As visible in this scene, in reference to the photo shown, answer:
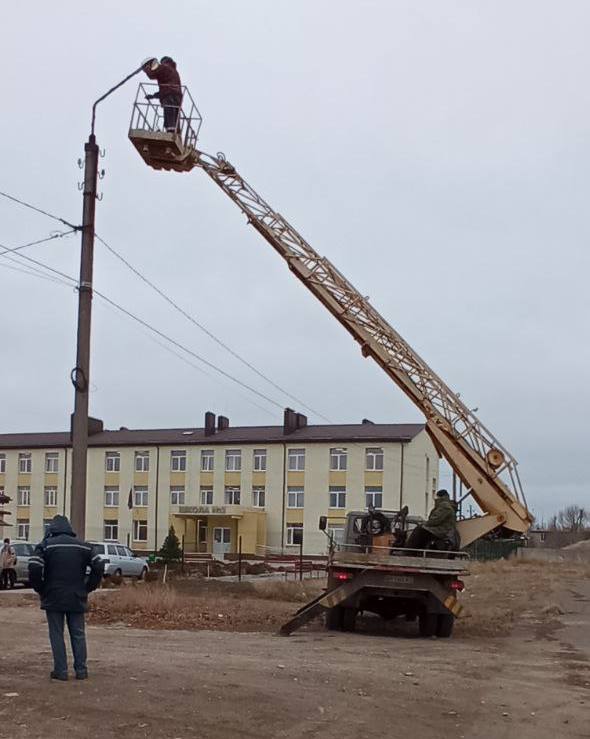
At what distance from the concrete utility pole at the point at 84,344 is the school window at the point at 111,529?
A: 59.9m

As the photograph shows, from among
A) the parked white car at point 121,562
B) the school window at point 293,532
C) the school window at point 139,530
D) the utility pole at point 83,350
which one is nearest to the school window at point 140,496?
the school window at point 139,530

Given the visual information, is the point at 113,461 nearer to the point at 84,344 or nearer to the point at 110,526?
the point at 110,526

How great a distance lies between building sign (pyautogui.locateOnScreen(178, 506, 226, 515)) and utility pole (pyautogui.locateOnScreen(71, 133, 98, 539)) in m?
51.9

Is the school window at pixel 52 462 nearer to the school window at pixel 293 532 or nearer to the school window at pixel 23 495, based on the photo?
the school window at pixel 23 495

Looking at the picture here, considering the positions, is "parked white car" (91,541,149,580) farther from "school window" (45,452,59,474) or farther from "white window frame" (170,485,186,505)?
"school window" (45,452,59,474)

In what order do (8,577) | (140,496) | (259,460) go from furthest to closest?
(140,496) → (259,460) → (8,577)

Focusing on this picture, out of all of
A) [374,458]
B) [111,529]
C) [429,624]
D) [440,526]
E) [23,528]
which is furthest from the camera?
[23,528]

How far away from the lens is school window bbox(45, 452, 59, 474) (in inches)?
2913

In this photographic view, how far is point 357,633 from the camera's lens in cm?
1744

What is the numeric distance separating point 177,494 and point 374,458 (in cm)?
1539

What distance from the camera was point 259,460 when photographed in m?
68.5

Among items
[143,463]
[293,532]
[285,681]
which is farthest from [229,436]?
[285,681]

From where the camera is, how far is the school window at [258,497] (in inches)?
2689

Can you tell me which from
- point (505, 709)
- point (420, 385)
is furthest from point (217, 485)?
point (505, 709)
